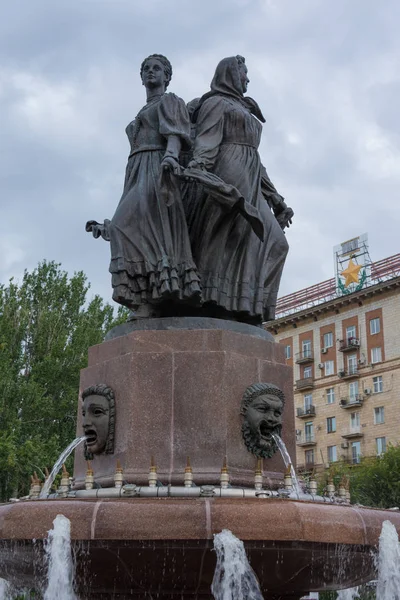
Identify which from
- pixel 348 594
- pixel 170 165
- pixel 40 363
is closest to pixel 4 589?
pixel 348 594

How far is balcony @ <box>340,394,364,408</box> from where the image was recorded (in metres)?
53.2

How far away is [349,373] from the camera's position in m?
54.5

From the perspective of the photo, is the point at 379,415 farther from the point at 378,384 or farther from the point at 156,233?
the point at 156,233

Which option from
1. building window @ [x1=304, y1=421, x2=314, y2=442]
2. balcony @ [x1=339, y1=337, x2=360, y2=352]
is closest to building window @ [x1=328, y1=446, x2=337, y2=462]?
building window @ [x1=304, y1=421, x2=314, y2=442]

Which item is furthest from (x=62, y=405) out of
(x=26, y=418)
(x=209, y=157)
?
(x=209, y=157)

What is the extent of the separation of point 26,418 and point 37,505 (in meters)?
24.7

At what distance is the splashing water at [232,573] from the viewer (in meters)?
6.83

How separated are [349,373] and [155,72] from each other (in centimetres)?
4556

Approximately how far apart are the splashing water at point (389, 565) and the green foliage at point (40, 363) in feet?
71.5

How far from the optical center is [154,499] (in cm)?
721

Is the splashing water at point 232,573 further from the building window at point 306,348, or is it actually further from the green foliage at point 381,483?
the building window at point 306,348

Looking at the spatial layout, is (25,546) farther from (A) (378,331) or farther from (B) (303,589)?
(A) (378,331)

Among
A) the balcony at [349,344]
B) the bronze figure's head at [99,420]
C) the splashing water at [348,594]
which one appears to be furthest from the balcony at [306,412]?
the bronze figure's head at [99,420]

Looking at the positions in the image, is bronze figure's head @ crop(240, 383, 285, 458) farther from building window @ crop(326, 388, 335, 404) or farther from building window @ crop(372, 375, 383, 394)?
building window @ crop(326, 388, 335, 404)
